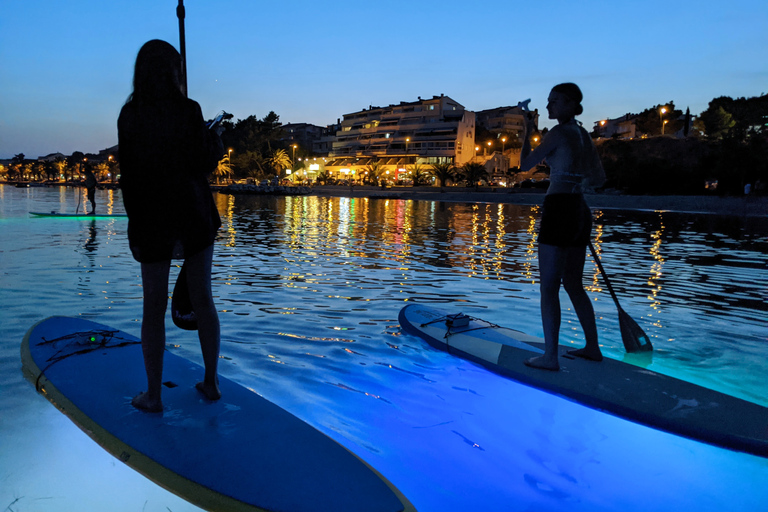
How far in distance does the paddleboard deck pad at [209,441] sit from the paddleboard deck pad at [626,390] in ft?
5.67

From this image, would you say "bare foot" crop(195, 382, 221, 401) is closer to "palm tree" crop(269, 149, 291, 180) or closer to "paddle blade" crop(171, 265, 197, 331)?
"paddle blade" crop(171, 265, 197, 331)

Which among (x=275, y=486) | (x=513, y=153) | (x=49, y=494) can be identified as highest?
(x=513, y=153)

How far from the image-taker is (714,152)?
42.5 metres

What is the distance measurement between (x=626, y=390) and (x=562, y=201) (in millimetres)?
1321

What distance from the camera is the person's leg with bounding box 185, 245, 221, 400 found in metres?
2.73

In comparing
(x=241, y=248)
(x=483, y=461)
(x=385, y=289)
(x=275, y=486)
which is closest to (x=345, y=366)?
(x=483, y=461)

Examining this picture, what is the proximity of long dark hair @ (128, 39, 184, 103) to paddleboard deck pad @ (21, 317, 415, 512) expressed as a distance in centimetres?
163

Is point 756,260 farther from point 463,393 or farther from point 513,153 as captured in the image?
point 513,153

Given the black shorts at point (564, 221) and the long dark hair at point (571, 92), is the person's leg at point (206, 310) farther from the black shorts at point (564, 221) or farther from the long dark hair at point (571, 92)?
the long dark hair at point (571, 92)

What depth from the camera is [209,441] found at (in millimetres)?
2416

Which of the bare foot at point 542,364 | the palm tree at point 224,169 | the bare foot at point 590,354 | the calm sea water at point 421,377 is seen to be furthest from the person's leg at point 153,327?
the palm tree at point 224,169

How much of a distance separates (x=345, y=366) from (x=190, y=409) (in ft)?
5.46

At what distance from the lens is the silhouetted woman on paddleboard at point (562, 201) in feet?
11.7

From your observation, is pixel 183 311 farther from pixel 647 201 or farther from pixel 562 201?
pixel 647 201
